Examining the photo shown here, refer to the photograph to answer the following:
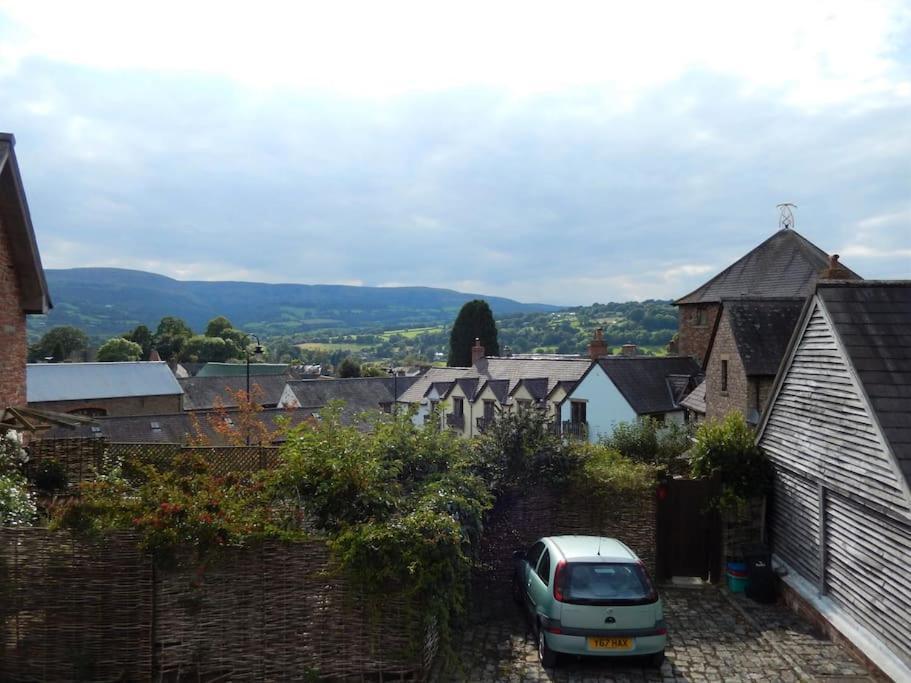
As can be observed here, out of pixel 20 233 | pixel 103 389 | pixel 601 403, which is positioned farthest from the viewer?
pixel 103 389

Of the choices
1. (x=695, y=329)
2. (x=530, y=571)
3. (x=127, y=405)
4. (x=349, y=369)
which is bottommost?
(x=349, y=369)

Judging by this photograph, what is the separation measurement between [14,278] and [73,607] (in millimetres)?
9559

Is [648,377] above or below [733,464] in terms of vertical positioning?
below

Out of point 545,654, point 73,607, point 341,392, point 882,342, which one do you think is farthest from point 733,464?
point 341,392

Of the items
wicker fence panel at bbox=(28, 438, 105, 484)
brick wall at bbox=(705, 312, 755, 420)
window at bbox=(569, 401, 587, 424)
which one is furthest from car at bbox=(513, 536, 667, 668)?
window at bbox=(569, 401, 587, 424)

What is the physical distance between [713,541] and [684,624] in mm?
2601

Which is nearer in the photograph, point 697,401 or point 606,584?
point 606,584

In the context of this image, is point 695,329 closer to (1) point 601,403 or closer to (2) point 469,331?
(1) point 601,403

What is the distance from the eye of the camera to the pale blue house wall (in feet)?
113

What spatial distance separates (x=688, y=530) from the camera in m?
13.3

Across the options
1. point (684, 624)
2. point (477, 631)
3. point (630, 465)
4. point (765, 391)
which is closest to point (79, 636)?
point (477, 631)

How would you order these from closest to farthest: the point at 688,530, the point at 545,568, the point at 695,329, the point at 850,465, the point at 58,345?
1. the point at 850,465
2. the point at 545,568
3. the point at 688,530
4. the point at 695,329
5. the point at 58,345

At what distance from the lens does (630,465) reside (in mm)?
13602

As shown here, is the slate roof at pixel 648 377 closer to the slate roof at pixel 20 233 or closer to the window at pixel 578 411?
the window at pixel 578 411
